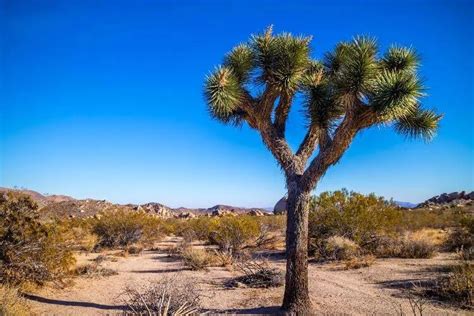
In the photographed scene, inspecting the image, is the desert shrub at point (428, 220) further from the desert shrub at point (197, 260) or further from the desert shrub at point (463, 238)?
the desert shrub at point (197, 260)

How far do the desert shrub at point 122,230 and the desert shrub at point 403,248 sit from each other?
10.6 meters

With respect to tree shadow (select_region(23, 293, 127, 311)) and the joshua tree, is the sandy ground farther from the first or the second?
the joshua tree

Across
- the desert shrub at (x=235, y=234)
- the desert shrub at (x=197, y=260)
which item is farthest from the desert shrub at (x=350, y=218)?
the desert shrub at (x=197, y=260)

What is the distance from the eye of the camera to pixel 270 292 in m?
8.88

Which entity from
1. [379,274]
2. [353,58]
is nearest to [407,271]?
[379,274]

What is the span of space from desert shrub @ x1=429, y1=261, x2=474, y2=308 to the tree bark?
282cm

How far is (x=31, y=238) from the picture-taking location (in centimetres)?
864

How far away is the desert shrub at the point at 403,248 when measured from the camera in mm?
13023

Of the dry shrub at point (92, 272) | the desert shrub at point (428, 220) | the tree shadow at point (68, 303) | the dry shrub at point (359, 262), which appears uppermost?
the desert shrub at point (428, 220)

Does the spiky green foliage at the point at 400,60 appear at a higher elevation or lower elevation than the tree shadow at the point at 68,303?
higher

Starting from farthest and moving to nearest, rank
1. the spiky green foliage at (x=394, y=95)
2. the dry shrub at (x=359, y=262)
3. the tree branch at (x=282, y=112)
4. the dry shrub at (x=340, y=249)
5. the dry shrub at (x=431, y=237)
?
1. the dry shrub at (x=431, y=237)
2. the dry shrub at (x=340, y=249)
3. the dry shrub at (x=359, y=262)
4. the tree branch at (x=282, y=112)
5. the spiky green foliage at (x=394, y=95)

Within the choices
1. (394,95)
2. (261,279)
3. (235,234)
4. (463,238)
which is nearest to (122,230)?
(235,234)

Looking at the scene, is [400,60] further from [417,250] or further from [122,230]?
[122,230]

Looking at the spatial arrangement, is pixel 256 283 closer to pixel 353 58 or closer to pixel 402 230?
pixel 353 58
